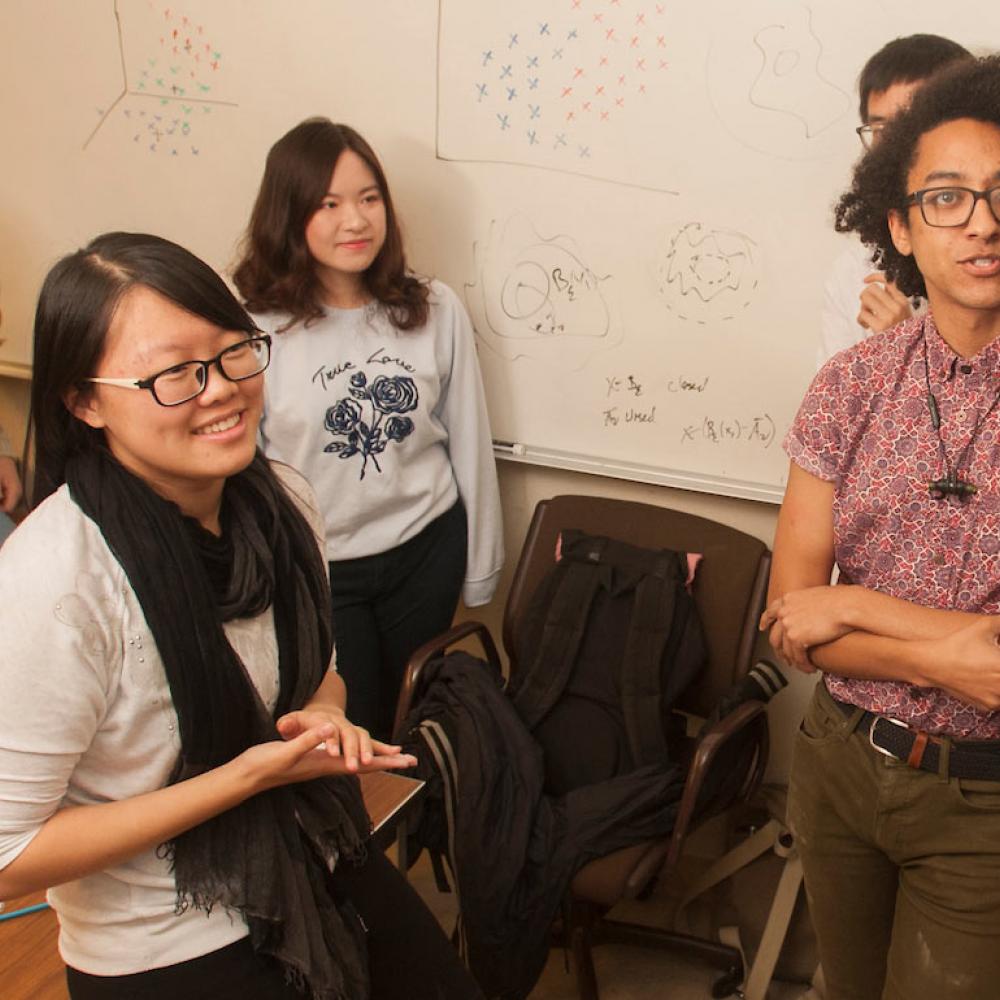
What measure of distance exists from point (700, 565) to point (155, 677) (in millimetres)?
1366

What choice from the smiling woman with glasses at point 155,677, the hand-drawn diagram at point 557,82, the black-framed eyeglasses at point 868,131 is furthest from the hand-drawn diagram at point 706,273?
the smiling woman with glasses at point 155,677

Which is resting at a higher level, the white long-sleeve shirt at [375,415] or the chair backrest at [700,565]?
the white long-sleeve shirt at [375,415]

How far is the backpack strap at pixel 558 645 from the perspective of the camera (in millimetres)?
2092

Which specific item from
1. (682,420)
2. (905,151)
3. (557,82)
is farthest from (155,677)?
(557,82)

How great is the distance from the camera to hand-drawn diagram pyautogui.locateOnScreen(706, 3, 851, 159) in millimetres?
1905

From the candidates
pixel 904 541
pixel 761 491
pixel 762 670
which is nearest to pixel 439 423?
pixel 761 491

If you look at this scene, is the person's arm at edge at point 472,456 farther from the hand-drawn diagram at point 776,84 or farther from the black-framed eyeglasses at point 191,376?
the black-framed eyeglasses at point 191,376

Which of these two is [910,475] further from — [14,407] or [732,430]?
[14,407]

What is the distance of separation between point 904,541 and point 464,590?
4.21 ft

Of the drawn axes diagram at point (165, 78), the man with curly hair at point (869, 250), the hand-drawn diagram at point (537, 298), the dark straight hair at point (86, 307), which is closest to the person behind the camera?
the dark straight hair at point (86, 307)

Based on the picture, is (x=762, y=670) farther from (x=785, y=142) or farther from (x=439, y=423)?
(x=785, y=142)

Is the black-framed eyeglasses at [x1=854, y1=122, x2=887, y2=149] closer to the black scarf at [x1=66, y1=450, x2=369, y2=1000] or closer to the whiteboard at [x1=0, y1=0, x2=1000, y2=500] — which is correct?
the whiteboard at [x1=0, y1=0, x2=1000, y2=500]

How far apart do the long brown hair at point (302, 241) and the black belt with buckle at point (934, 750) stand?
Answer: 1.28m

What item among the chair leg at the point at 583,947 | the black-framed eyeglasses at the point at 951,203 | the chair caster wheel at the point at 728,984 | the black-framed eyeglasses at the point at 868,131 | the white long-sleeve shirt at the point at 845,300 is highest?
the black-framed eyeglasses at the point at 868,131
